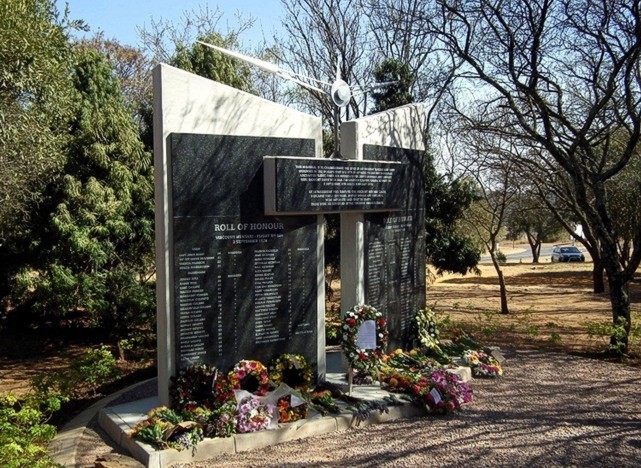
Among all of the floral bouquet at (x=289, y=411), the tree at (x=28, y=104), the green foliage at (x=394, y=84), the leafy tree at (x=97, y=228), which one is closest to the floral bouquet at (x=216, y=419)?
the floral bouquet at (x=289, y=411)

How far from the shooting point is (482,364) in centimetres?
888

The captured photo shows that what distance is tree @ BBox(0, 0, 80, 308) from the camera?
7.57 meters

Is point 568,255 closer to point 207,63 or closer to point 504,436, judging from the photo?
point 207,63

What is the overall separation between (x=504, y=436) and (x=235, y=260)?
3373 mm

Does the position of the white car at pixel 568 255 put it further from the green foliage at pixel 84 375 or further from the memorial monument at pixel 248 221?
the green foliage at pixel 84 375

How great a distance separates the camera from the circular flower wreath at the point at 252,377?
682cm

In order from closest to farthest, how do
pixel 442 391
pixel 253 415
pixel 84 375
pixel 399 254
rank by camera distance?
pixel 253 415
pixel 442 391
pixel 84 375
pixel 399 254

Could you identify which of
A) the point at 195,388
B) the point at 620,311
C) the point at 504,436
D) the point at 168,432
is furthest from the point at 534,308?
the point at 168,432

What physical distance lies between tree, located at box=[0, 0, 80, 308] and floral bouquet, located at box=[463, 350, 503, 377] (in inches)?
269

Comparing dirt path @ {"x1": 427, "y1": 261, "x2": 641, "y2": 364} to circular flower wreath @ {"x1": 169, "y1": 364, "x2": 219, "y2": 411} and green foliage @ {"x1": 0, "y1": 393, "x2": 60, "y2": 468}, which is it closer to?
circular flower wreath @ {"x1": 169, "y1": 364, "x2": 219, "y2": 411}

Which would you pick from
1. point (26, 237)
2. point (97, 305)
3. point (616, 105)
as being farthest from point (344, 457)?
point (616, 105)

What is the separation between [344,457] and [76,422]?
3205 millimetres

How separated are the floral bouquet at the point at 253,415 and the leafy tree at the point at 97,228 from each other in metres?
4.65

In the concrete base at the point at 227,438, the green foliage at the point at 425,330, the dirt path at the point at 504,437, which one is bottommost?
the dirt path at the point at 504,437
